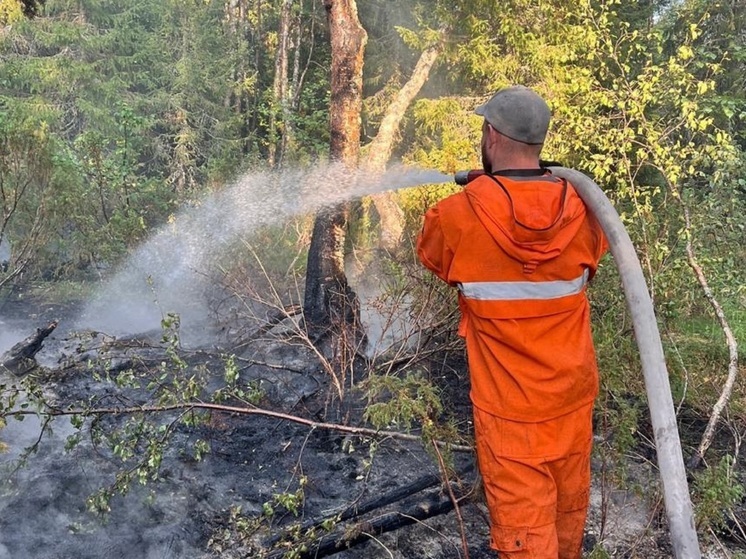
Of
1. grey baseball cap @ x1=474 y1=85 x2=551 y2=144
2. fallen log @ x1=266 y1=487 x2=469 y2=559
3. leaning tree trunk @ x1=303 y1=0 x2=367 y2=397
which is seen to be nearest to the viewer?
grey baseball cap @ x1=474 y1=85 x2=551 y2=144

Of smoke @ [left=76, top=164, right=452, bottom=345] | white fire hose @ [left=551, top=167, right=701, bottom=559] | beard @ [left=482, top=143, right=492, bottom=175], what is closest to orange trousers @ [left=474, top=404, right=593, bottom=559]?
white fire hose @ [left=551, top=167, right=701, bottom=559]

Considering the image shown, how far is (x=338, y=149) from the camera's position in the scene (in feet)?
21.2

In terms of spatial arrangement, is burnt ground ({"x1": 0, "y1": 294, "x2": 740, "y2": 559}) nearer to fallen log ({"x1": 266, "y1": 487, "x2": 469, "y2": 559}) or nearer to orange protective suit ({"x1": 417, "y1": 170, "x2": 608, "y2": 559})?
fallen log ({"x1": 266, "y1": 487, "x2": 469, "y2": 559})

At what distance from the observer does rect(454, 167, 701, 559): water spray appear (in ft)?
7.03

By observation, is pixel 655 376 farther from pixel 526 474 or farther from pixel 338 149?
pixel 338 149

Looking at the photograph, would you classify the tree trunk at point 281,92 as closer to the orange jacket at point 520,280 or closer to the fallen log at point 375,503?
the fallen log at point 375,503

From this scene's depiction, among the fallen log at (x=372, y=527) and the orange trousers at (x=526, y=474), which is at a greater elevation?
the orange trousers at (x=526, y=474)

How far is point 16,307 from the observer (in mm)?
8219

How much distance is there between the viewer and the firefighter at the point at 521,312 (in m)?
2.16

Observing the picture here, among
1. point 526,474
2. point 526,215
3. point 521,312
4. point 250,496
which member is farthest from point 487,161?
point 250,496

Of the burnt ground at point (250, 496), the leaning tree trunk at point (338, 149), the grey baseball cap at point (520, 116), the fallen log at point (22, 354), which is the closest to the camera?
the grey baseball cap at point (520, 116)

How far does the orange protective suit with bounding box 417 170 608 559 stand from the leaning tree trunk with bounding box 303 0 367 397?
380 cm

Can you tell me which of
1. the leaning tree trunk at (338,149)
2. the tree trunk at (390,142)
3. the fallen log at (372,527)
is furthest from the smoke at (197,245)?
the fallen log at (372,527)

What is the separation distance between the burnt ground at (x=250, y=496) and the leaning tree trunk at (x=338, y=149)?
132 centimetres
